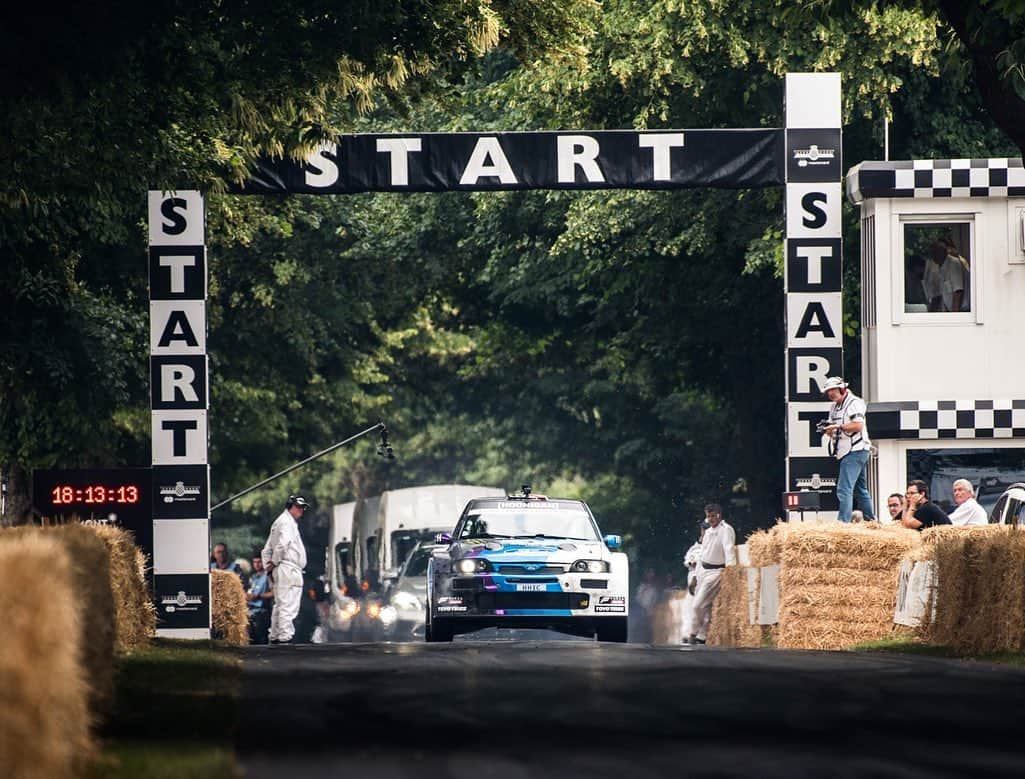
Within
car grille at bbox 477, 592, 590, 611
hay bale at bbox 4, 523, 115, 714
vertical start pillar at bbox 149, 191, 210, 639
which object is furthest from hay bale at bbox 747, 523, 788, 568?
hay bale at bbox 4, 523, 115, 714

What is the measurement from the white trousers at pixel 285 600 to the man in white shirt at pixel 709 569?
5.45 m

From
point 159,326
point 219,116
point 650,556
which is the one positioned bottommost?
point 650,556

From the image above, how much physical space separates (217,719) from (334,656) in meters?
5.65

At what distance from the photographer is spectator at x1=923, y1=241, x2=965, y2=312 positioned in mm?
26844

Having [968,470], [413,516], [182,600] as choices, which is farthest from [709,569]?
[413,516]

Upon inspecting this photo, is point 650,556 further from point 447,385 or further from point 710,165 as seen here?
point 710,165

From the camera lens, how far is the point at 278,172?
24.2 meters

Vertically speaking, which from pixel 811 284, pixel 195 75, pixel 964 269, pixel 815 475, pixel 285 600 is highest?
pixel 195 75

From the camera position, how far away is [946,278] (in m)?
26.9

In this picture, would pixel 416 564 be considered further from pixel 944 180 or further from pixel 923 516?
pixel 923 516

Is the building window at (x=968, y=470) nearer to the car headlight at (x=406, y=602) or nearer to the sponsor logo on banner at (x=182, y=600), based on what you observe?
the sponsor logo on banner at (x=182, y=600)

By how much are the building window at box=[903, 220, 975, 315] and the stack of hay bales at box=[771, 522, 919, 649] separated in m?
7.19

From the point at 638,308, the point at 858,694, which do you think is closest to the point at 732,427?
the point at 638,308

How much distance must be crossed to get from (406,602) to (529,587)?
54.2ft
